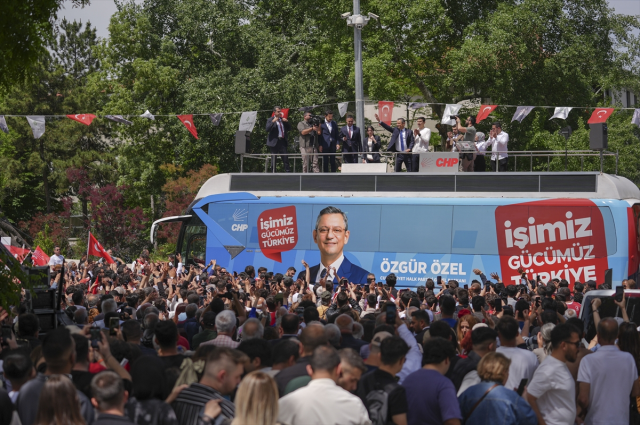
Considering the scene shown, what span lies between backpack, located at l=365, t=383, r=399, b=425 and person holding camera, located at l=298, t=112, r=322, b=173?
15220 mm

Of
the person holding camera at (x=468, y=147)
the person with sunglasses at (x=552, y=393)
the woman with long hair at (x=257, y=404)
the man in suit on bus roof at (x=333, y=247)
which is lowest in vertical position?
the person with sunglasses at (x=552, y=393)

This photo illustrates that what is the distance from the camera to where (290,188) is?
786 inches

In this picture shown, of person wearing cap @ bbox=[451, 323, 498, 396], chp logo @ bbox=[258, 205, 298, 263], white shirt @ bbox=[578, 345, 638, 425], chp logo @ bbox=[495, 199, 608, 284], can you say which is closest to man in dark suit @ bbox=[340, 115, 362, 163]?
chp logo @ bbox=[258, 205, 298, 263]

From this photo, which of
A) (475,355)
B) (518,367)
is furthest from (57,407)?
(518,367)

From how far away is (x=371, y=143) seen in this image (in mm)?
20938

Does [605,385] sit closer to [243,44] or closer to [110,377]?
[110,377]

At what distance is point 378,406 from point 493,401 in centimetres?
82

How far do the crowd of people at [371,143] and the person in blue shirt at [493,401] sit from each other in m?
13.6

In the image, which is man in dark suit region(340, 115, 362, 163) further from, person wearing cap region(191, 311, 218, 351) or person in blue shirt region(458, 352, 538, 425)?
person in blue shirt region(458, 352, 538, 425)

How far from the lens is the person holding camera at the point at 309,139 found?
20.5 metres

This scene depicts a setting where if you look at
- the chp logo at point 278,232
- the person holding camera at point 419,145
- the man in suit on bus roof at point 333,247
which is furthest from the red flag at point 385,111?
the chp logo at point 278,232

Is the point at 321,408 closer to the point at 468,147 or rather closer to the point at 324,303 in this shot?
the point at 324,303

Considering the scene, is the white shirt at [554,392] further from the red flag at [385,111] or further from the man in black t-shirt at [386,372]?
the red flag at [385,111]

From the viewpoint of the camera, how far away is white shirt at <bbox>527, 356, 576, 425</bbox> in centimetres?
592
